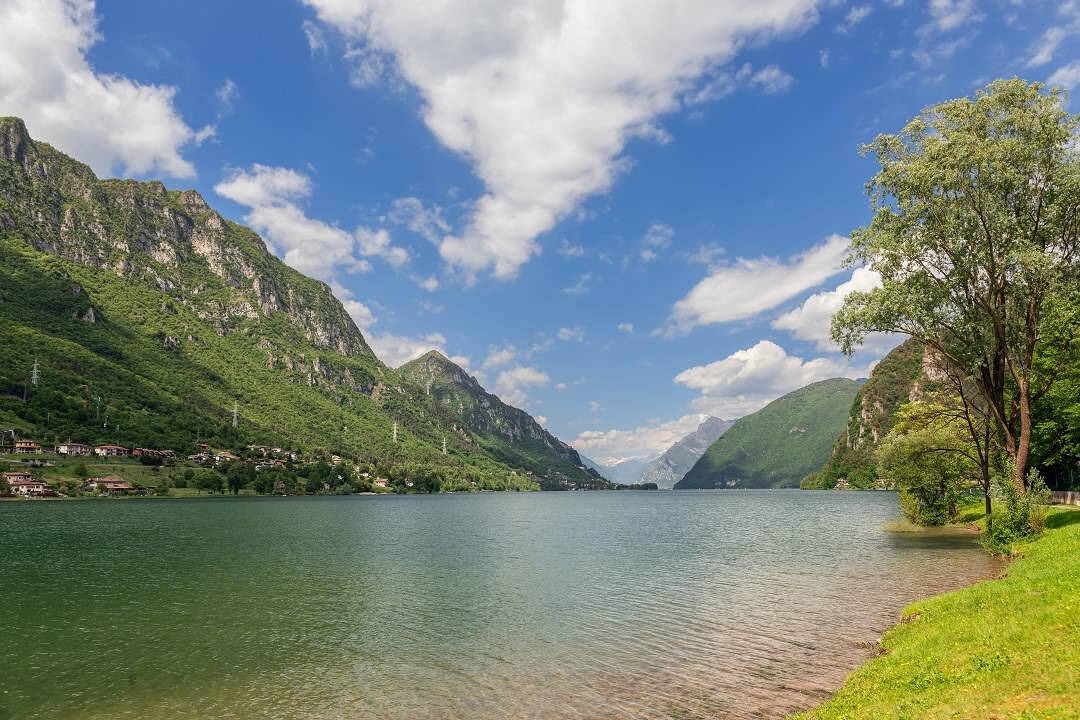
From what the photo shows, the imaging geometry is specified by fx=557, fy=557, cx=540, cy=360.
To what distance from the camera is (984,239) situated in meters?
38.6

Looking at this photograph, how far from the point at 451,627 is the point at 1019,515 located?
141 ft

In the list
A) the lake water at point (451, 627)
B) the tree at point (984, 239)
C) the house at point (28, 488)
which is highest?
the tree at point (984, 239)

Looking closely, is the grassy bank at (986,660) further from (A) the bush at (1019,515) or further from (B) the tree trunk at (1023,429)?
(A) the bush at (1019,515)

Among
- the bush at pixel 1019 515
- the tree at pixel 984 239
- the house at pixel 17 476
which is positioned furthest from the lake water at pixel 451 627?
the house at pixel 17 476

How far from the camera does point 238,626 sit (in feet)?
114

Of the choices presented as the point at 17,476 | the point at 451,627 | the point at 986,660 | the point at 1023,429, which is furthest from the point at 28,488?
the point at 1023,429

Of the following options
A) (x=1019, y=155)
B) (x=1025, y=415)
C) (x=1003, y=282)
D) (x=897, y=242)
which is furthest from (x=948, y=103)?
(x=1025, y=415)

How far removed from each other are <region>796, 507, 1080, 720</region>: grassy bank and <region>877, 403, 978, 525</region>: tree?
46993 mm

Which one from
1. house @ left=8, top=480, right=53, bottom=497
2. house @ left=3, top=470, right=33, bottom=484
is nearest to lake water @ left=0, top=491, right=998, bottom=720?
house @ left=8, top=480, right=53, bottom=497

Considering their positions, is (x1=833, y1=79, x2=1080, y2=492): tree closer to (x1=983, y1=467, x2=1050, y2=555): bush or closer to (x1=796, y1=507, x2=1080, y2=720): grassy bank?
(x1=983, y1=467, x2=1050, y2=555): bush

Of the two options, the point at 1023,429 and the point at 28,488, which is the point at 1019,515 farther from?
the point at 28,488

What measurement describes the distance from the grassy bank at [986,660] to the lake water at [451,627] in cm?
301

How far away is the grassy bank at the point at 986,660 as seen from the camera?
516 inches

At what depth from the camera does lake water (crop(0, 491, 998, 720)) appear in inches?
882
